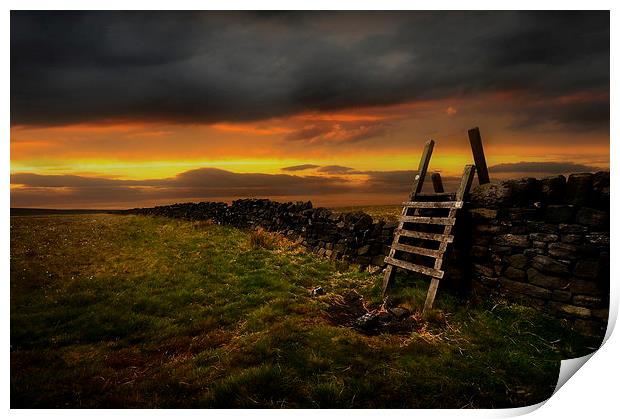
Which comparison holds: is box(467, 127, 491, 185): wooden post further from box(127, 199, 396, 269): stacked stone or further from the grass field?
the grass field

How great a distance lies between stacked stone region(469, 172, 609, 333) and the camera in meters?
5.23

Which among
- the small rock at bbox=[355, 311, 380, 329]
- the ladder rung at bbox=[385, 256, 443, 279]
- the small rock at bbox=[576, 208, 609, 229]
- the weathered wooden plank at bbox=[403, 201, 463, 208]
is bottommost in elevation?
the small rock at bbox=[355, 311, 380, 329]

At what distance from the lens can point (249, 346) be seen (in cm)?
482

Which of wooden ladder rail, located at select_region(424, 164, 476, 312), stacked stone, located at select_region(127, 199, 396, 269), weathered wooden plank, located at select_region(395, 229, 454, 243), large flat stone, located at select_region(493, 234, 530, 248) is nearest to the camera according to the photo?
large flat stone, located at select_region(493, 234, 530, 248)

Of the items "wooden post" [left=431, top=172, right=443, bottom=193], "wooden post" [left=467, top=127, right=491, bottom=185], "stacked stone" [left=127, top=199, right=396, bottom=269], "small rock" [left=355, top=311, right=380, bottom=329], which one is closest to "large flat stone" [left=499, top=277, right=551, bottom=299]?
"wooden post" [left=467, top=127, right=491, bottom=185]

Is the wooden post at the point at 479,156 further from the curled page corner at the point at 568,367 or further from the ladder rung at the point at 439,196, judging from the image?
the curled page corner at the point at 568,367

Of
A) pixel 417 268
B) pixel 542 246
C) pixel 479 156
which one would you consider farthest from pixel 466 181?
pixel 417 268

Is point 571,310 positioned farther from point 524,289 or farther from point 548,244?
point 548,244

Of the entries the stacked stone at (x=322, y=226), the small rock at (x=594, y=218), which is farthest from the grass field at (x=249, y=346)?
the small rock at (x=594, y=218)

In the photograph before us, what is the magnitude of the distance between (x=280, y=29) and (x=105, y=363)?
6422 mm

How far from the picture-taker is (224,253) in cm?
1123

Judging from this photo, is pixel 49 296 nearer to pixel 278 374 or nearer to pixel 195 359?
pixel 195 359

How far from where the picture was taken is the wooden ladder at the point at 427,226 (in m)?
6.40

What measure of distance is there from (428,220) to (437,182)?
6.06ft
